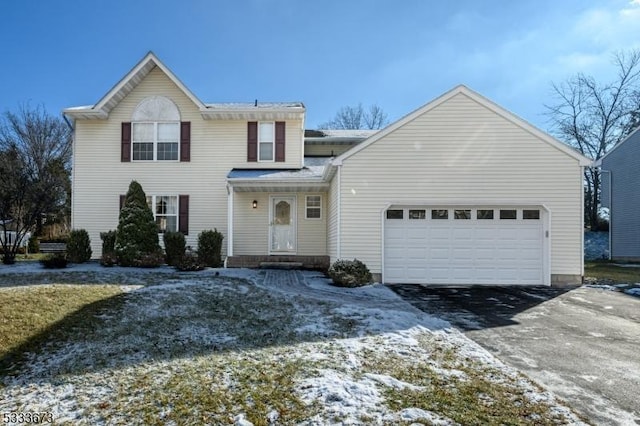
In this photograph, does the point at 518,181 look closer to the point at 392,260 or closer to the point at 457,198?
the point at 457,198

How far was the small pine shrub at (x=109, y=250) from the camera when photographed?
40.0 feet

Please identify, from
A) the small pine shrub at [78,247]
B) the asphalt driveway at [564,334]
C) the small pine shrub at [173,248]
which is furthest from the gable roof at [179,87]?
the asphalt driveway at [564,334]

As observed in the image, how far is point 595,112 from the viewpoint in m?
31.8

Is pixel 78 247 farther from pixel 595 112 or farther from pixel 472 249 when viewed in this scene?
pixel 595 112

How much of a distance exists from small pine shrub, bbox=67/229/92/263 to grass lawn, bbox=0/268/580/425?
20.5 feet

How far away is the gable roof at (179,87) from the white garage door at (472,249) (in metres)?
6.72

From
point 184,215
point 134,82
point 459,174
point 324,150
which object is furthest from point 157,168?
point 459,174

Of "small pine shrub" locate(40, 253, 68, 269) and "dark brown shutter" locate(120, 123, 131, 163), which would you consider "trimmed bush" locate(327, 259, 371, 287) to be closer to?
"small pine shrub" locate(40, 253, 68, 269)

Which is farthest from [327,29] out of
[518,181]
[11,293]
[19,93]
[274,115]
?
[19,93]

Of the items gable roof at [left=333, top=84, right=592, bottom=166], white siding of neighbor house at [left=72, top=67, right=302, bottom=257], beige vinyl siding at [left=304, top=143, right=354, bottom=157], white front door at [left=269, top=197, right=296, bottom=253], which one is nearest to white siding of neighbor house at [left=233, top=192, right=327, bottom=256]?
white front door at [left=269, top=197, right=296, bottom=253]

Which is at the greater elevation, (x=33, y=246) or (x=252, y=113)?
(x=252, y=113)

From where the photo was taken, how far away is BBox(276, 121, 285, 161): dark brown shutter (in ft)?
49.1

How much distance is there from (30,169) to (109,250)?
520cm

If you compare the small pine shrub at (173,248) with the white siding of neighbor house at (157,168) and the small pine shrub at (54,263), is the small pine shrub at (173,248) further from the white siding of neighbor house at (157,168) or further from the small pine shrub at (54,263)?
the small pine shrub at (54,263)
